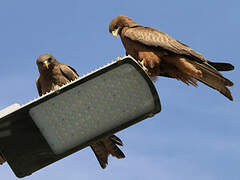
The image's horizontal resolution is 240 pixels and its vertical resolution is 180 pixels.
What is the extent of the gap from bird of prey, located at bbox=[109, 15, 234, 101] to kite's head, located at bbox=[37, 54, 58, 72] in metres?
1.54

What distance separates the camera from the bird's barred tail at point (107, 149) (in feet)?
18.1

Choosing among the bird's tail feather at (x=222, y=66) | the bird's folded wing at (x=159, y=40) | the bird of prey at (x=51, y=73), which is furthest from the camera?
the bird of prey at (x=51, y=73)

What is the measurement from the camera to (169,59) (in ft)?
22.4

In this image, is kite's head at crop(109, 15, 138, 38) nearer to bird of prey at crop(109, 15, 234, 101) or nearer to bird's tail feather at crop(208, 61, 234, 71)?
bird of prey at crop(109, 15, 234, 101)

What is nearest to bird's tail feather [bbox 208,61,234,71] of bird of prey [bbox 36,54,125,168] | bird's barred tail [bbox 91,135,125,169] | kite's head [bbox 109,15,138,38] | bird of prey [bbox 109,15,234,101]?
bird of prey [bbox 109,15,234,101]

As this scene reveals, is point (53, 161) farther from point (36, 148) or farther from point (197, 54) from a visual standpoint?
point (197, 54)

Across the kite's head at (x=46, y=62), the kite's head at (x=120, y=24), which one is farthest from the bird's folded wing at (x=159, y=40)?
the kite's head at (x=46, y=62)

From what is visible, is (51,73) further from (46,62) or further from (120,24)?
(120,24)

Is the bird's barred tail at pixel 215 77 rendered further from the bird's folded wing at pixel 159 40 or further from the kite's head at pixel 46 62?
the kite's head at pixel 46 62

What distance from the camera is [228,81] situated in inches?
236

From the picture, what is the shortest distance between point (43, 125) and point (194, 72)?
3645 millimetres

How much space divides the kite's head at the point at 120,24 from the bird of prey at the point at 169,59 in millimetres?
376

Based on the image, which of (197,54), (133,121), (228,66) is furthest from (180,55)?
(133,121)

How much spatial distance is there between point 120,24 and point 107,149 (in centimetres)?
281
